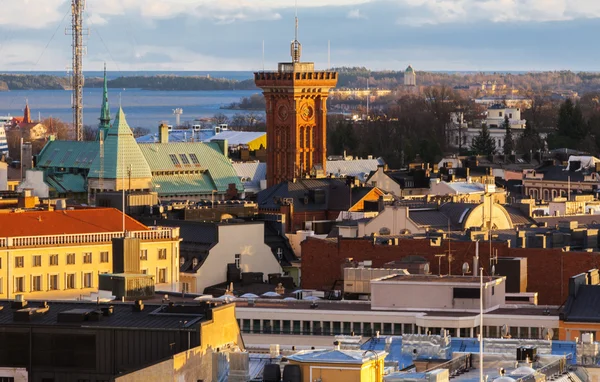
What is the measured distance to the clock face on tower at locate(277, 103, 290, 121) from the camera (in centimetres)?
13312

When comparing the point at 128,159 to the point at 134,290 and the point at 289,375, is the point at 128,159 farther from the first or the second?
the point at 289,375

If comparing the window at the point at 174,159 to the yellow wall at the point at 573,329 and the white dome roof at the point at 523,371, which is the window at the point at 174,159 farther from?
the white dome roof at the point at 523,371

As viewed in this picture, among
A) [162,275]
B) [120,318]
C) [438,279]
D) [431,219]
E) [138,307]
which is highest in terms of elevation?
[138,307]

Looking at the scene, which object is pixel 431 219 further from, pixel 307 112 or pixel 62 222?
pixel 307 112

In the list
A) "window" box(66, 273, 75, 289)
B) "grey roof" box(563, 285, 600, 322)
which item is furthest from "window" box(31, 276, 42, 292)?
"grey roof" box(563, 285, 600, 322)

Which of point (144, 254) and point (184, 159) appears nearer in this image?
point (144, 254)

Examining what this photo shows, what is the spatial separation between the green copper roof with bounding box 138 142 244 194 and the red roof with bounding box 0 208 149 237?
46767 mm

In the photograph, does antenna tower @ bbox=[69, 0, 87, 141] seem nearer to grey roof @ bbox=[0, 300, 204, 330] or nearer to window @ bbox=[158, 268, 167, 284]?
window @ bbox=[158, 268, 167, 284]

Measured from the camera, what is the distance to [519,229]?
8369 cm

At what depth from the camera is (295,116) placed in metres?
132

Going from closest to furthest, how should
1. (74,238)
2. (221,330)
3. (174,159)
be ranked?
(221,330), (74,238), (174,159)

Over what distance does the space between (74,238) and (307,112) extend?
6161 cm

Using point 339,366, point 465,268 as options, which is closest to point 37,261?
point 465,268

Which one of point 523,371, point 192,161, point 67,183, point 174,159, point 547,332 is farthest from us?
point 192,161
